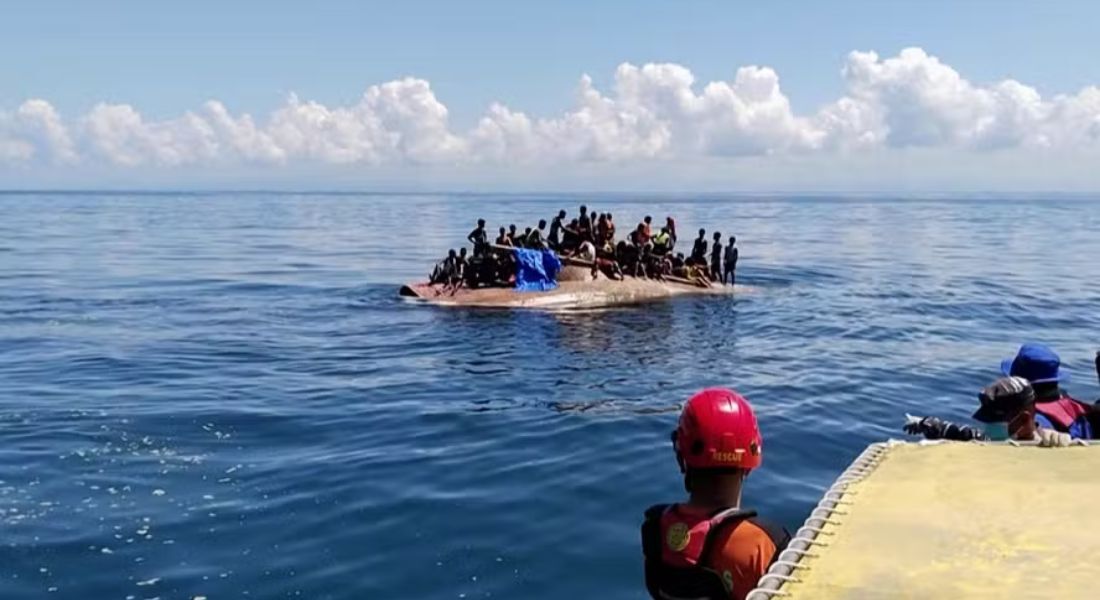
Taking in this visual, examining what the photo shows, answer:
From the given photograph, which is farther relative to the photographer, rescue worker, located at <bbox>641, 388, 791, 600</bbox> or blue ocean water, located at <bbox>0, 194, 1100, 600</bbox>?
blue ocean water, located at <bbox>0, 194, 1100, 600</bbox>

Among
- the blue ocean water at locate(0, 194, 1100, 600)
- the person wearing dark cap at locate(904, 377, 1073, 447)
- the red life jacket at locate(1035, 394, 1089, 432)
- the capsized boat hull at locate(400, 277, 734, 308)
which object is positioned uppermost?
the person wearing dark cap at locate(904, 377, 1073, 447)

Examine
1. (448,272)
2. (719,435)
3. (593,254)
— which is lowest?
(448,272)

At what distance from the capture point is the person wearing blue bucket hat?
7.91m

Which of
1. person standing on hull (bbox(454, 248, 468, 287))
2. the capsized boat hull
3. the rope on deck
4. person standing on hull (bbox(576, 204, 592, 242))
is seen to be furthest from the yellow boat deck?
person standing on hull (bbox(576, 204, 592, 242))

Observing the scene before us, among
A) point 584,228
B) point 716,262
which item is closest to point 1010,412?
point 584,228

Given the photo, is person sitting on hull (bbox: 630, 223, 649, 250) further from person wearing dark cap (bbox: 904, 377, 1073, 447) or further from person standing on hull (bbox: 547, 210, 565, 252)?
person wearing dark cap (bbox: 904, 377, 1073, 447)

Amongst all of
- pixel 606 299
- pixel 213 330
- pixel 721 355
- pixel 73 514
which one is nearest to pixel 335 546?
pixel 73 514

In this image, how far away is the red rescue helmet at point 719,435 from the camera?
451cm

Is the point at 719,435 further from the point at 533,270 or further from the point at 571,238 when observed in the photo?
the point at 571,238

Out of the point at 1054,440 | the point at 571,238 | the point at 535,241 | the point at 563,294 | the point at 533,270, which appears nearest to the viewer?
the point at 1054,440

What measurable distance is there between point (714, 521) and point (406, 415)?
12.4 metres

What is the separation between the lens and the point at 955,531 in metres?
5.06

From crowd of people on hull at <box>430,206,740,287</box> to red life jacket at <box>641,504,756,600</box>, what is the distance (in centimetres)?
2634

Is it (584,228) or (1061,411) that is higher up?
(584,228)
